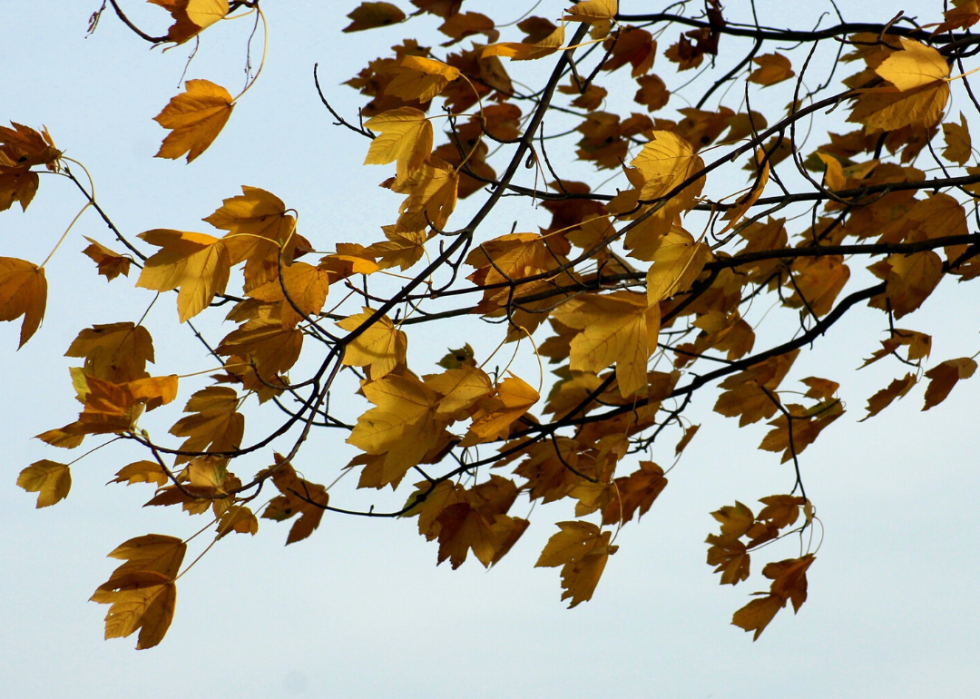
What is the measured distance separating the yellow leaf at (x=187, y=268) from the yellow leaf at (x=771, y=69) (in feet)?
7.83

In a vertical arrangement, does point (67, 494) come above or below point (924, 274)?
below

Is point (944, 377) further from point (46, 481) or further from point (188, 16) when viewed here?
point (46, 481)

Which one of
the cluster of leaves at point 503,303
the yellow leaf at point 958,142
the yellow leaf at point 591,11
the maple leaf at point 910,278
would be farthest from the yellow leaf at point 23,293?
the yellow leaf at point 958,142

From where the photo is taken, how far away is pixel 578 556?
2086 millimetres

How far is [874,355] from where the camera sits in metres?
2.62

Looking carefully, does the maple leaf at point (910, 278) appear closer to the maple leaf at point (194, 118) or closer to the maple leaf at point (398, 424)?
the maple leaf at point (398, 424)

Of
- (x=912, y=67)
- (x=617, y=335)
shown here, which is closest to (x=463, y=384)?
(x=617, y=335)

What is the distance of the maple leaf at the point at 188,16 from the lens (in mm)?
1198

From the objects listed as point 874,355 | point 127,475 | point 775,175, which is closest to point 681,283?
point 775,175

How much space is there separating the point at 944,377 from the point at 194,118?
225cm

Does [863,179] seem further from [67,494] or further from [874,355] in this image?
[67,494]

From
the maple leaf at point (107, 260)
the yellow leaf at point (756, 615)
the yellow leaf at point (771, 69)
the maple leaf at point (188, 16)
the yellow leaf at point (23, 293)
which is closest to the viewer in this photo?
the maple leaf at point (188, 16)

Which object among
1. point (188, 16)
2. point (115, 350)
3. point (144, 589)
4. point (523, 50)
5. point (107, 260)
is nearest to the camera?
point (188, 16)

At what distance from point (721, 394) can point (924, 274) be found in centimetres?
68
